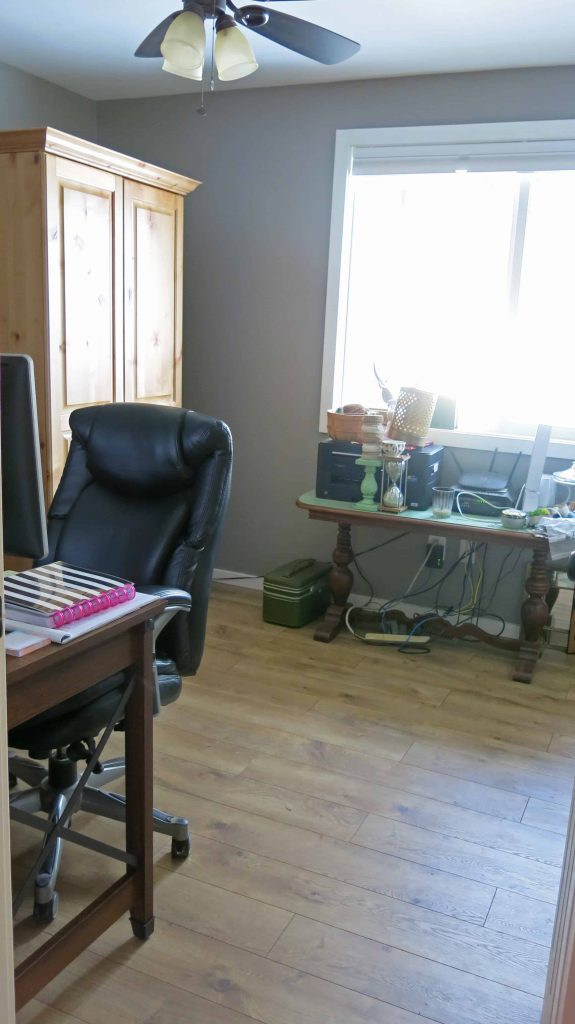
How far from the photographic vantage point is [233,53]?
7.82ft

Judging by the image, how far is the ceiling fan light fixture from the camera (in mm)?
2350

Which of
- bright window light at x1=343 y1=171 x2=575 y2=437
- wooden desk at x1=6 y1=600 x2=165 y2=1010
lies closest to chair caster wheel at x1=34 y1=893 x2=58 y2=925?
wooden desk at x1=6 y1=600 x2=165 y2=1010

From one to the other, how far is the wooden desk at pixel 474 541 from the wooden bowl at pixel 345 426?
297 millimetres

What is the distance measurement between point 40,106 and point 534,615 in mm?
3348

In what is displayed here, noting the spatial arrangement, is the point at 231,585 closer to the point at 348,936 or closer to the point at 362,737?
the point at 362,737

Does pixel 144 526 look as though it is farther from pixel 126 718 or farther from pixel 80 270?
pixel 80 270

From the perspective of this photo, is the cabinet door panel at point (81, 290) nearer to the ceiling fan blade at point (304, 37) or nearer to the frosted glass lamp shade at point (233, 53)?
the frosted glass lamp shade at point (233, 53)

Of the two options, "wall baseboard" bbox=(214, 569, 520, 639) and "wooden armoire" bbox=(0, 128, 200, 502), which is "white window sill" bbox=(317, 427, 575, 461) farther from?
"wooden armoire" bbox=(0, 128, 200, 502)

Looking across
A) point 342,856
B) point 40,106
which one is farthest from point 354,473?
point 40,106

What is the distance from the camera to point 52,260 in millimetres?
3258

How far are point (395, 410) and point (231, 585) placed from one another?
1.45 metres

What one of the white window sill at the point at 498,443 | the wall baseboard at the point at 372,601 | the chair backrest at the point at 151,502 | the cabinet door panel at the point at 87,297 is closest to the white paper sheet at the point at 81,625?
the chair backrest at the point at 151,502

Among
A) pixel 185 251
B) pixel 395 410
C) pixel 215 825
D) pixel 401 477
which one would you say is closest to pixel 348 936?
pixel 215 825

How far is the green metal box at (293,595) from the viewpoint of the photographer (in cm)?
386
